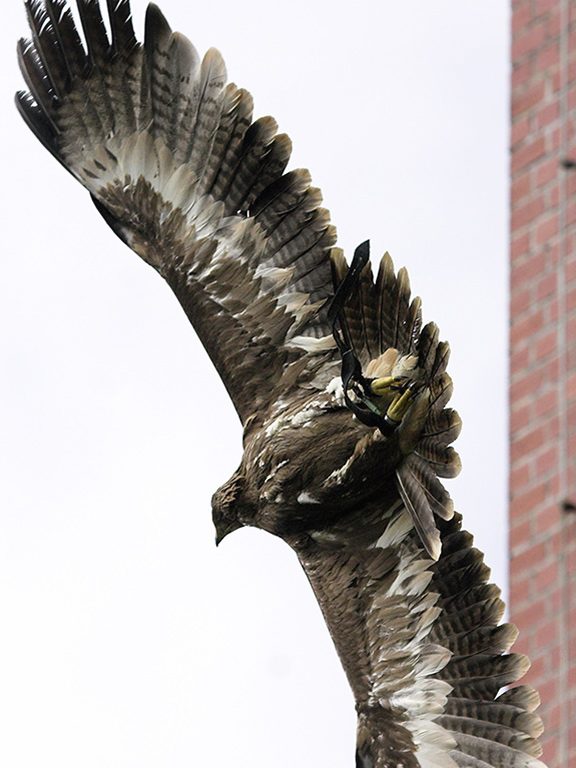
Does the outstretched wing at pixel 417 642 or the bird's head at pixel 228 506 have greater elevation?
the bird's head at pixel 228 506

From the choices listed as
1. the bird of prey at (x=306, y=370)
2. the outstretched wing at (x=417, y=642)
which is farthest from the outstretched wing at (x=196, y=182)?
the outstretched wing at (x=417, y=642)

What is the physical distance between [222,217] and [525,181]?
8.88 feet

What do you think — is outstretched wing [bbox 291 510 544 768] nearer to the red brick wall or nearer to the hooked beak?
the hooked beak

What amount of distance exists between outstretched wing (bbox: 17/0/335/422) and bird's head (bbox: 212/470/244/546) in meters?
0.25

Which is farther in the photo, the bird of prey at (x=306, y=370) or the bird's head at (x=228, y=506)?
the bird's head at (x=228, y=506)

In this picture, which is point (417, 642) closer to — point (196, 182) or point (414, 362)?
point (414, 362)

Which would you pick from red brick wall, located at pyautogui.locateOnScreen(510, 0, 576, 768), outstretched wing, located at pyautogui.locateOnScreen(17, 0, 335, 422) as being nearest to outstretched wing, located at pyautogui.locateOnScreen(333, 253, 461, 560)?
outstretched wing, located at pyautogui.locateOnScreen(17, 0, 335, 422)

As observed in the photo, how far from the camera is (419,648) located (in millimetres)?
13180

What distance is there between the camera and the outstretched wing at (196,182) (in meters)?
13.2

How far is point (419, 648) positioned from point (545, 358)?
7.89 ft

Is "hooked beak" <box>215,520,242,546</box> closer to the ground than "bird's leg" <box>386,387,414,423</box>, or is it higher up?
higher up

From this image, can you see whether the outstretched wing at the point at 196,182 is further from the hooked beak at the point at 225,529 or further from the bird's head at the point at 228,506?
the hooked beak at the point at 225,529

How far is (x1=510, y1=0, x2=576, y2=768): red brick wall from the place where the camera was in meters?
14.7

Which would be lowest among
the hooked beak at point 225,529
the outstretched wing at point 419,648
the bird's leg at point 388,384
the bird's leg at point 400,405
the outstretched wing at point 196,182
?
the outstretched wing at point 419,648
